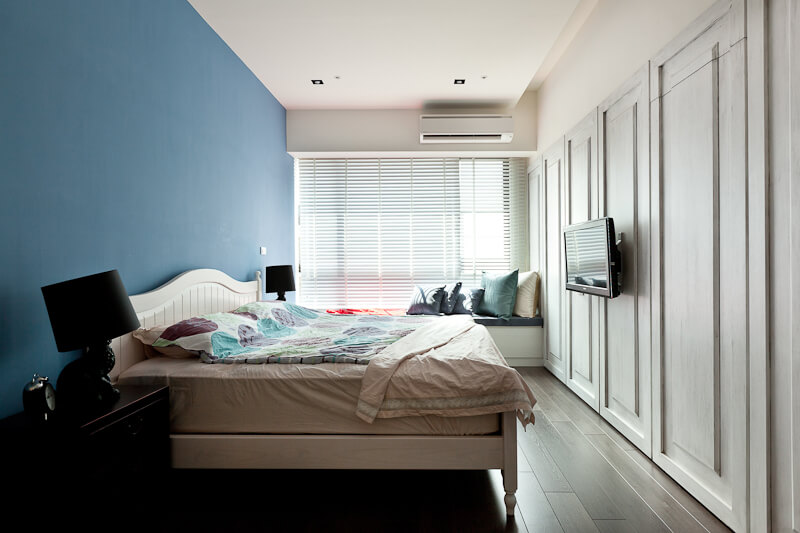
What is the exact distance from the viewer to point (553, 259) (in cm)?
415

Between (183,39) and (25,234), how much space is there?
172cm

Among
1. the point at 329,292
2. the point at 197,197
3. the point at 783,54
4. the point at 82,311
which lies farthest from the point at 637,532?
the point at 329,292

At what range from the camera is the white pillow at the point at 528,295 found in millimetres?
4561

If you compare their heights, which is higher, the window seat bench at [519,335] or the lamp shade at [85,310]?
the lamp shade at [85,310]

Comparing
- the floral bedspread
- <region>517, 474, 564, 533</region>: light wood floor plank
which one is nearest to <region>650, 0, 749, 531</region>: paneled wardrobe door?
<region>517, 474, 564, 533</region>: light wood floor plank

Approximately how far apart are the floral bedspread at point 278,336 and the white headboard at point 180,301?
0.53ft

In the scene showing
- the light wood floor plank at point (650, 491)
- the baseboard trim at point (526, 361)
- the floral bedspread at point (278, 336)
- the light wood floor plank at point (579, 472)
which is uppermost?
the floral bedspread at point (278, 336)

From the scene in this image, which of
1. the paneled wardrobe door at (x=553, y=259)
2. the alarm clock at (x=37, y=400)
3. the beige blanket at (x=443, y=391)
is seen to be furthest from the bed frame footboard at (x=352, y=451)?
the paneled wardrobe door at (x=553, y=259)

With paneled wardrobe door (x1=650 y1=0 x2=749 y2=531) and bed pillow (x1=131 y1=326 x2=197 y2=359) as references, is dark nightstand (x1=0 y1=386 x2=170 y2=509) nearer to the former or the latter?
bed pillow (x1=131 y1=326 x2=197 y2=359)

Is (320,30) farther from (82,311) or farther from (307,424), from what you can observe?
(307,424)

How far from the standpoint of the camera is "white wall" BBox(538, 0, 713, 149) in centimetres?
219

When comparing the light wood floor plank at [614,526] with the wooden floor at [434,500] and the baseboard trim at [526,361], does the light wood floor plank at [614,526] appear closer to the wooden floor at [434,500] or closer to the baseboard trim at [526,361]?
the wooden floor at [434,500]

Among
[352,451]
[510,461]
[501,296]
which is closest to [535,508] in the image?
[510,461]

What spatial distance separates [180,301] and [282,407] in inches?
42.8
